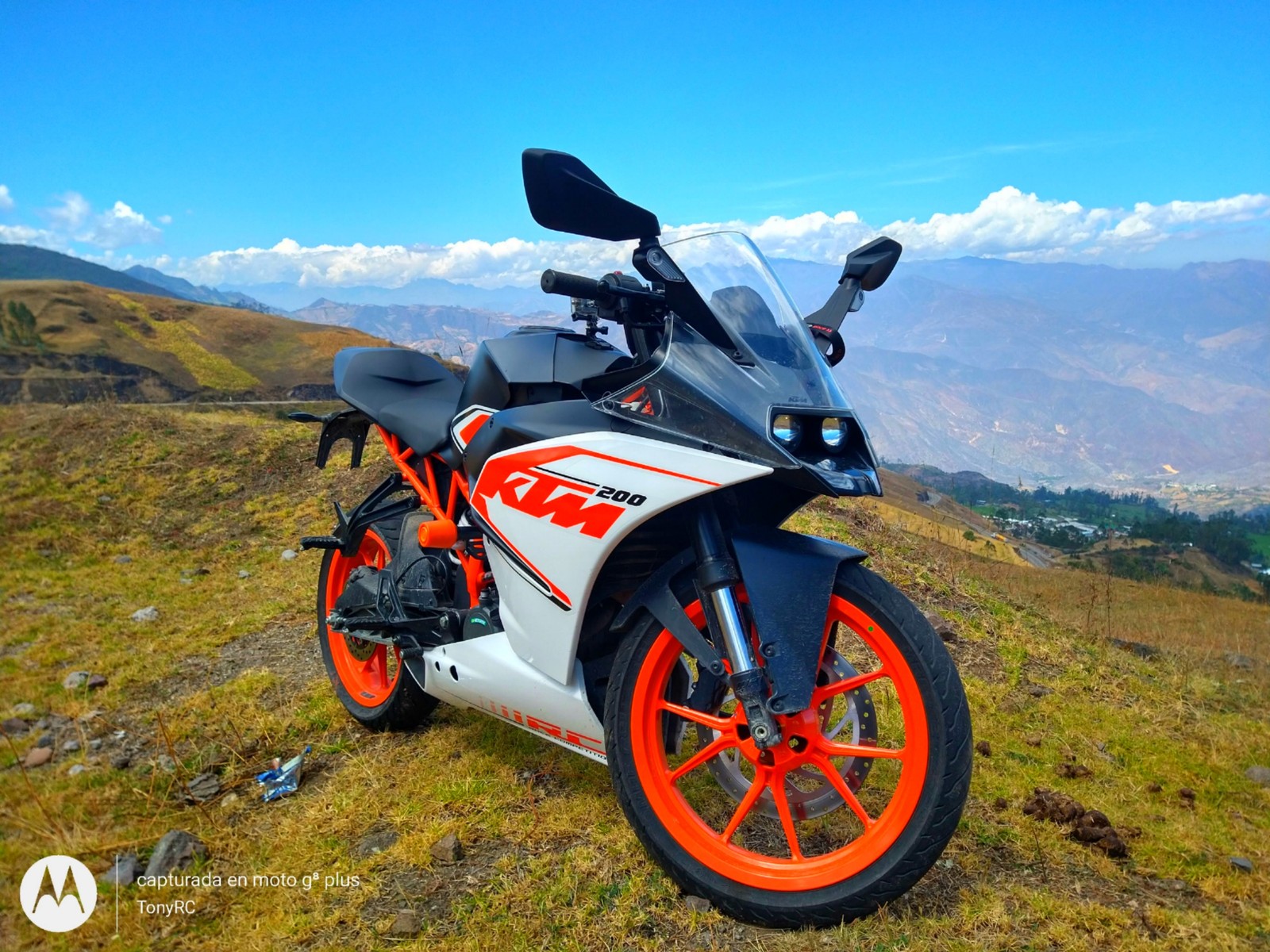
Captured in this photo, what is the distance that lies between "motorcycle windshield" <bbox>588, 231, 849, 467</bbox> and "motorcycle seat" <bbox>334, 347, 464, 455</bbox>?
1293 millimetres

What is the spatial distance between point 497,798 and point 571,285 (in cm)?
201

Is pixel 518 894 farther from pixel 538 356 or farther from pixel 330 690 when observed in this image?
pixel 330 690

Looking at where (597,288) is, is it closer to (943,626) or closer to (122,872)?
(122,872)

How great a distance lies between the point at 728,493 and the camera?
2.33 metres

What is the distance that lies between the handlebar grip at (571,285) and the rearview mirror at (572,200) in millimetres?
219

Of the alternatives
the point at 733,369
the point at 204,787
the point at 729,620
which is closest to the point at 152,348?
the point at 204,787

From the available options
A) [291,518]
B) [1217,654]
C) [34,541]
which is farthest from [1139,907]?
[34,541]

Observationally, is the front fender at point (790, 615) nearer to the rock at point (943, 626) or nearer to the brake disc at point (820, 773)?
the brake disc at point (820, 773)

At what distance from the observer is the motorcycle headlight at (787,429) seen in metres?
2.05

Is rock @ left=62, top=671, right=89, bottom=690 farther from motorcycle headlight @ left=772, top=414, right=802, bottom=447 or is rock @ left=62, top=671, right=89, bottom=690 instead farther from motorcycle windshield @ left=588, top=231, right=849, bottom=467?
motorcycle headlight @ left=772, top=414, right=802, bottom=447

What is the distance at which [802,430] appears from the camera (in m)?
2.11

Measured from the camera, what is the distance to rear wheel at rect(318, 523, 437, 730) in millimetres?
3529

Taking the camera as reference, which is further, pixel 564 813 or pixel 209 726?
pixel 209 726

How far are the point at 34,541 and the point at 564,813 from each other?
739cm
